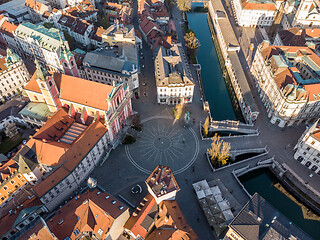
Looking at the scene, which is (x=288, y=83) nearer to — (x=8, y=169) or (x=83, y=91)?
(x=83, y=91)

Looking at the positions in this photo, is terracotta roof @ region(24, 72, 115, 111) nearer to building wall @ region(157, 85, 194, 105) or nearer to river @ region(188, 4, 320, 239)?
building wall @ region(157, 85, 194, 105)

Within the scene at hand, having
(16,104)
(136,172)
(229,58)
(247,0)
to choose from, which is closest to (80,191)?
(136,172)

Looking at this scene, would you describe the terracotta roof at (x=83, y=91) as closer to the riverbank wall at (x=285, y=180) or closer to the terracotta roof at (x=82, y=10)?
the riverbank wall at (x=285, y=180)

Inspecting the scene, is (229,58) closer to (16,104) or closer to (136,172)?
(136,172)

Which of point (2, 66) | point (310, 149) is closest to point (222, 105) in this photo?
point (310, 149)

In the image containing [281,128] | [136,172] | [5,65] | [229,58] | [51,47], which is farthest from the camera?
[229,58]

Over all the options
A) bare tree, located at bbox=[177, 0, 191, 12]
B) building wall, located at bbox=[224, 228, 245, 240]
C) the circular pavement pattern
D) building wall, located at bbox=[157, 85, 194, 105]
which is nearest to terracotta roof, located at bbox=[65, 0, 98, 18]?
bare tree, located at bbox=[177, 0, 191, 12]
